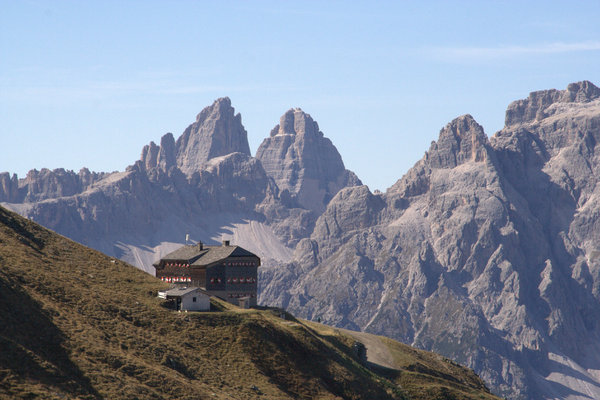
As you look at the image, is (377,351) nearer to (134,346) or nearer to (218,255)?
(218,255)

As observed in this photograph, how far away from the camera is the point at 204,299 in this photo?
11431 cm

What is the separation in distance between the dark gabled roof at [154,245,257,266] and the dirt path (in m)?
24.7

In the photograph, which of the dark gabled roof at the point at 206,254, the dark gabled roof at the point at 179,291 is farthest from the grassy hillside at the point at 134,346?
the dark gabled roof at the point at 206,254

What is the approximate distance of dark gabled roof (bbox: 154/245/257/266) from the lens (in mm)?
140125

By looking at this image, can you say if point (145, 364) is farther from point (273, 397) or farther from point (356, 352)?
point (356, 352)

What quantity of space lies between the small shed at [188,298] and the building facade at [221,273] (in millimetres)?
22509

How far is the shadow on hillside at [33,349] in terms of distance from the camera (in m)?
77.6

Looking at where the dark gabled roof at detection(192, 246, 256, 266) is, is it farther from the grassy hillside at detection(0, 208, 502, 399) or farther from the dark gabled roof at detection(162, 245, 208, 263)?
the grassy hillside at detection(0, 208, 502, 399)

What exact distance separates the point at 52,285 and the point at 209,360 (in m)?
20.4

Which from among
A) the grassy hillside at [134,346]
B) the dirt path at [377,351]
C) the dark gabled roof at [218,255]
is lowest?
the dirt path at [377,351]

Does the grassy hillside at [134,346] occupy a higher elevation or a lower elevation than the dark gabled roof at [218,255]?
lower

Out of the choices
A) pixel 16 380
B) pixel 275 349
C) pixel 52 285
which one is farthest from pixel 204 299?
pixel 16 380

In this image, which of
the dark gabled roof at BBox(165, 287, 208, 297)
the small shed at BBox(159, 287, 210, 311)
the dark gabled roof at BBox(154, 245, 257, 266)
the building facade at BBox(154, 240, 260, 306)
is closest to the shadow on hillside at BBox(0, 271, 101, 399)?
the dark gabled roof at BBox(165, 287, 208, 297)

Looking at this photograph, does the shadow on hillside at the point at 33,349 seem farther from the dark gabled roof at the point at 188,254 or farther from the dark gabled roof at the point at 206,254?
the dark gabled roof at the point at 188,254
